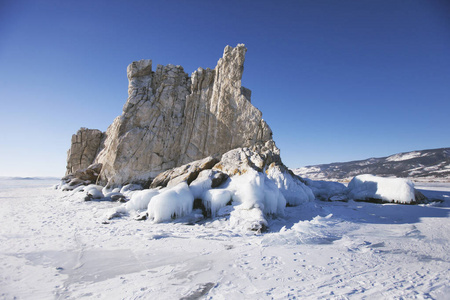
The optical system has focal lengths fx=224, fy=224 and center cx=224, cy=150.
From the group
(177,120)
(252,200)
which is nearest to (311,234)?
(252,200)

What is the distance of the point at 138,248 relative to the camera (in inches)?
239

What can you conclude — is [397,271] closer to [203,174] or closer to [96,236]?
[96,236]

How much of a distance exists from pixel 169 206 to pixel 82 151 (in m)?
29.7

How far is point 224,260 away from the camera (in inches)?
202

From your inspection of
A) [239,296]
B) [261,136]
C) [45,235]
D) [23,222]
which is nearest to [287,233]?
[239,296]

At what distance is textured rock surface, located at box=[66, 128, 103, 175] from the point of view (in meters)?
32.3

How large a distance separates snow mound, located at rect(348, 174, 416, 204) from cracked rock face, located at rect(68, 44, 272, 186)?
8.88m

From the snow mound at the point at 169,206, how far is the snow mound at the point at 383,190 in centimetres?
1144

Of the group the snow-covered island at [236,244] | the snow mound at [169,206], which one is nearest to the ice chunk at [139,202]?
the snow-covered island at [236,244]

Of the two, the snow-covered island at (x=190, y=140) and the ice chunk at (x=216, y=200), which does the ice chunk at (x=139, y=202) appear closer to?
the snow-covered island at (x=190, y=140)

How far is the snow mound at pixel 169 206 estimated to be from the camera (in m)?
9.23

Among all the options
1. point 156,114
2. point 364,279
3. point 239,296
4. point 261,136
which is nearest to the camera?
point 239,296

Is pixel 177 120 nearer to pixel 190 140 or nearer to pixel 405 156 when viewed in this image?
pixel 190 140

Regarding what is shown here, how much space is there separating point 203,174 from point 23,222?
25.8 ft
